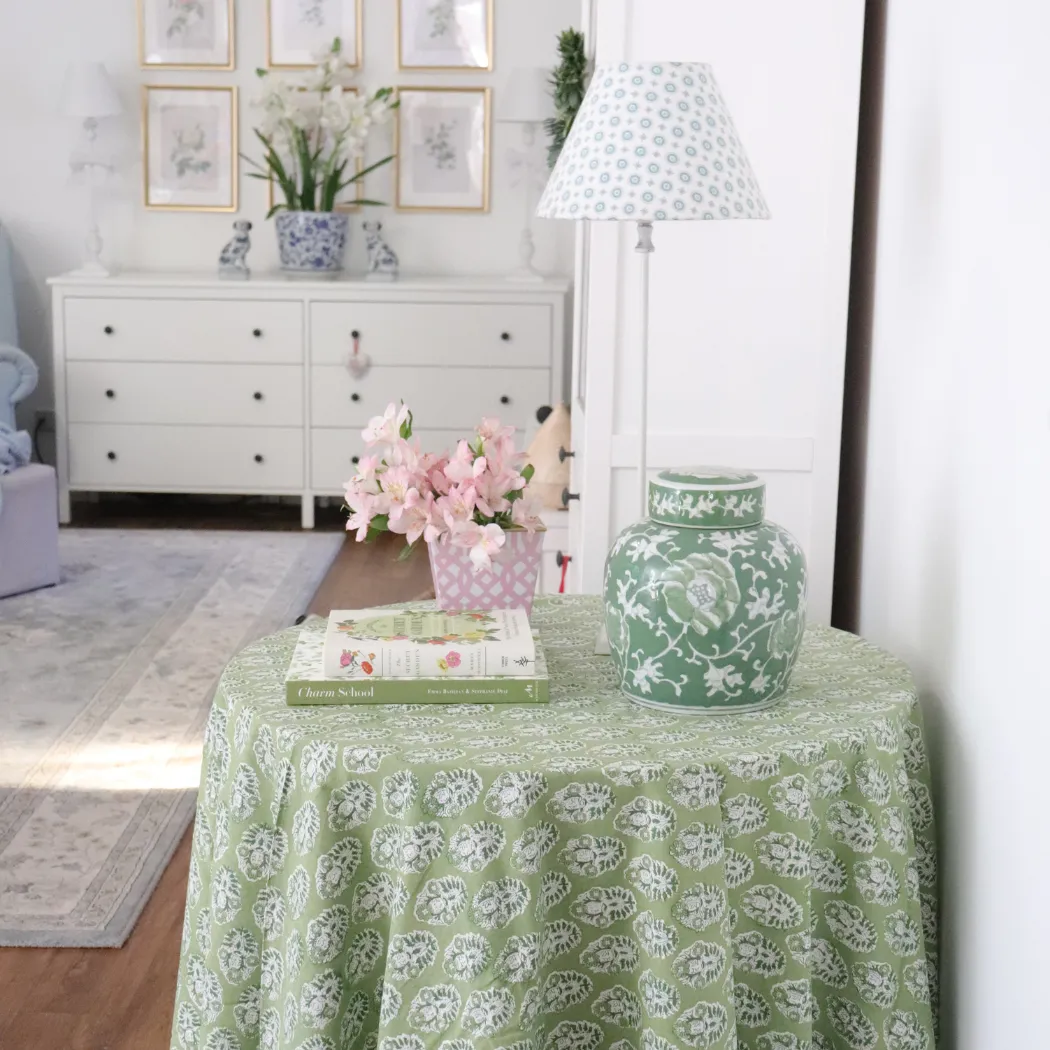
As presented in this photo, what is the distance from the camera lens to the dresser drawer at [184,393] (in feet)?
17.0

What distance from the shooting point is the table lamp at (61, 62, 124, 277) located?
512 centimetres

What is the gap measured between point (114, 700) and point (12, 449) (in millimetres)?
1267

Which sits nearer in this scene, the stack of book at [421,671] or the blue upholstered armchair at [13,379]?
the stack of book at [421,671]

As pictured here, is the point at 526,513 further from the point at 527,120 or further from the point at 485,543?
the point at 527,120

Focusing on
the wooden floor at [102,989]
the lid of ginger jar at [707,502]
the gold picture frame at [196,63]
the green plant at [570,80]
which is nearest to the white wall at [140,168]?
the gold picture frame at [196,63]

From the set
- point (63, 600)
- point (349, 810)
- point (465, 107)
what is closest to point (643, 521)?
point (349, 810)

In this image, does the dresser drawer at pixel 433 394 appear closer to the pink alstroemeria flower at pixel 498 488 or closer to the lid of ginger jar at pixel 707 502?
the pink alstroemeria flower at pixel 498 488

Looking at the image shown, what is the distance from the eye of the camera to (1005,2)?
147 centimetres

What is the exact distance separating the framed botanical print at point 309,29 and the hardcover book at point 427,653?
4141 mm

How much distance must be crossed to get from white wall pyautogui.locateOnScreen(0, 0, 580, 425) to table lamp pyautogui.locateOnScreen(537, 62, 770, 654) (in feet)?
12.6

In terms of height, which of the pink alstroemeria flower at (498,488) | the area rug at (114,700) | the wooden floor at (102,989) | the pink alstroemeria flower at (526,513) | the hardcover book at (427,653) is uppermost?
the pink alstroemeria flower at (498,488)

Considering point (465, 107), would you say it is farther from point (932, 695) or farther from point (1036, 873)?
point (1036, 873)

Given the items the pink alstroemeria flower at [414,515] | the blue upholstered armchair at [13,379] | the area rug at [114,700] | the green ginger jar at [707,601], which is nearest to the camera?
the green ginger jar at [707,601]

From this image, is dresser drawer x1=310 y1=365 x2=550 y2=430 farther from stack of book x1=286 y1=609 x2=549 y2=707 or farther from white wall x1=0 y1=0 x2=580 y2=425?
stack of book x1=286 y1=609 x2=549 y2=707
